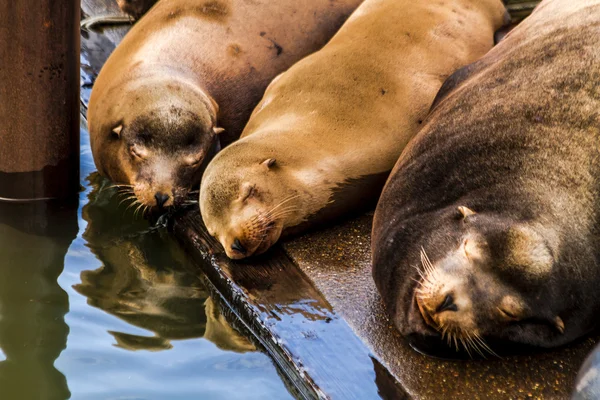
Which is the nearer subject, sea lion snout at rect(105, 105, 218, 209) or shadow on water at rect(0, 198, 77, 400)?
shadow on water at rect(0, 198, 77, 400)

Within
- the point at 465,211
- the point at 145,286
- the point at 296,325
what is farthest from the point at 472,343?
the point at 145,286

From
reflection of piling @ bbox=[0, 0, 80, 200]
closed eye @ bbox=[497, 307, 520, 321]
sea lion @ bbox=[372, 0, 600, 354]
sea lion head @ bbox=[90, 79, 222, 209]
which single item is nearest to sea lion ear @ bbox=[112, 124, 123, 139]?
sea lion head @ bbox=[90, 79, 222, 209]

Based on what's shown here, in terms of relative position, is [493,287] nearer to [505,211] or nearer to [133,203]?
[505,211]

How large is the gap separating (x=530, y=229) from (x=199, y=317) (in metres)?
1.70

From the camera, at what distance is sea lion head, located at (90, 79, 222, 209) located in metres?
5.34

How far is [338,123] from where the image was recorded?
201 inches

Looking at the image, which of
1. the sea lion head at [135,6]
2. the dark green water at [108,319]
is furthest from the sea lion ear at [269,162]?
the sea lion head at [135,6]

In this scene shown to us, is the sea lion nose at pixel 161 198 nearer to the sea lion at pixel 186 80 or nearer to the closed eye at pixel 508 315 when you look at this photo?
the sea lion at pixel 186 80

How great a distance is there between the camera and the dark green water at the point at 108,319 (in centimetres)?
388

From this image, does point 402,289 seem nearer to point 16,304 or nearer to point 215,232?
point 215,232

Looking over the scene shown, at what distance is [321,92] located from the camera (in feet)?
17.5

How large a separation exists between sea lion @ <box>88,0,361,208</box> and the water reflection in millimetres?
219

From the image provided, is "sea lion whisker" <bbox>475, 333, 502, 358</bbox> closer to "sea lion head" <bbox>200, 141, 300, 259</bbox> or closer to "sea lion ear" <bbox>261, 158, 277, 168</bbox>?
"sea lion head" <bbox>200, 141, 300, 259</bbox>

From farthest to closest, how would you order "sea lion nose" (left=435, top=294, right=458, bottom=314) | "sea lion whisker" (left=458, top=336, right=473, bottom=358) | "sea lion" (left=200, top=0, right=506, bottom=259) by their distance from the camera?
1. "sea lion" (left=200, top=0, right=506, bottom=259)
2. "sea lion whisker" (left=458, top=336, right=473, bottom=358)
3. "sea lion nose" (left=435, top=294, right=458, bottom=314)
